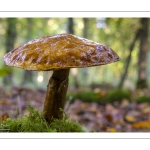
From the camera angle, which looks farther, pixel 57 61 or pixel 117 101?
pixel 117 101

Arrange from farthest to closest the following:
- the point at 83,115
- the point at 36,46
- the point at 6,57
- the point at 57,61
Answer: the point at 83,115 < the point at 6,57 < the point at 36,46 < the point at 57,61

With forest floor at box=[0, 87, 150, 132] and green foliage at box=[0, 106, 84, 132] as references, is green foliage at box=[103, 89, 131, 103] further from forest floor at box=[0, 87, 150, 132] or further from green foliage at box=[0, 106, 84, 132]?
green foliage at box=[0, 106, 84, 132]

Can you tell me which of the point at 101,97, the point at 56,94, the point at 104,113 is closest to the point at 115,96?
the point at 101,97

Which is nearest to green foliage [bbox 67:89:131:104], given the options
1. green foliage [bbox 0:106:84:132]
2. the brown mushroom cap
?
green foliage [bbox 0:106:84:132]

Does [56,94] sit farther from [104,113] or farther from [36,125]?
[104,113]
